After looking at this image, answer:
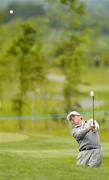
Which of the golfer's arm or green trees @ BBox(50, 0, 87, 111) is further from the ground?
green trees @ BBox(50, 0, 87, 111)

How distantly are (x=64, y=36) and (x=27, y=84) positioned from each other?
16.9 ft

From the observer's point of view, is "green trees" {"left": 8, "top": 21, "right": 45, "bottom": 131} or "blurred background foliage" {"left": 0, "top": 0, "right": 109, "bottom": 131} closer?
"green trees" {"left": 8, "top": 21, "right": 45, "bottom": 131}

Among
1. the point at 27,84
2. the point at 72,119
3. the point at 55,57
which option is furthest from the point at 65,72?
the point at 72,119

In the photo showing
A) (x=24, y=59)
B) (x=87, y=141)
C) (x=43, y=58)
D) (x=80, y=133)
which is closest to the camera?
(x=80, y=133)

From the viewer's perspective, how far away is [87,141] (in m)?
13.6

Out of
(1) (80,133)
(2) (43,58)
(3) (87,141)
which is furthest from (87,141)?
(2) (43,58)

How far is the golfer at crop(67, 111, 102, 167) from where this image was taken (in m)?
13.5

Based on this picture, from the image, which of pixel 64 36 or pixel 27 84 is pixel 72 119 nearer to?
pixel 27 84

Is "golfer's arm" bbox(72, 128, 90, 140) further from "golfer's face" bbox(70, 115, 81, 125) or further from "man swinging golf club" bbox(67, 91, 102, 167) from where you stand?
"golfer's face" bbox(70, 115, 81, 125)

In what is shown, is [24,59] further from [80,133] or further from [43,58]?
[80,133]

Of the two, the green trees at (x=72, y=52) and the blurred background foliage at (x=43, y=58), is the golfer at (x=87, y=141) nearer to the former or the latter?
the blurred background foliage at (x=43, y=58)

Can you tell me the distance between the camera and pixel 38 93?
47156 mm

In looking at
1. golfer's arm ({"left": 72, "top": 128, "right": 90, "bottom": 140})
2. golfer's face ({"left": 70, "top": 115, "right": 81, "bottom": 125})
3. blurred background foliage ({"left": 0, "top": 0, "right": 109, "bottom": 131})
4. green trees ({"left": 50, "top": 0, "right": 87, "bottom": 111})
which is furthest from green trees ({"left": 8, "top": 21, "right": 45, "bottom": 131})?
golfer's arm ({"left": 72, "top": 128, "right": 90, "bottom": 140})

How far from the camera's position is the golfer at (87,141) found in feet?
44.2
